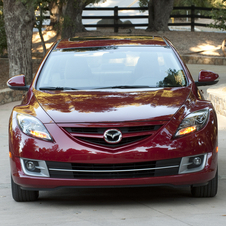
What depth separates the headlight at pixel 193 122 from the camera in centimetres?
422

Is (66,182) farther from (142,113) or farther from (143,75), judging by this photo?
(143,75)

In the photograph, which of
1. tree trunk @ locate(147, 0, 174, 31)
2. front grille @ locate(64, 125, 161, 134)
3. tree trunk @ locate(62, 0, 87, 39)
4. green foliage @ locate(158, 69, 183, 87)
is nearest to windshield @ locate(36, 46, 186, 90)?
green foliage @ locate(158, 69, 183, 87)

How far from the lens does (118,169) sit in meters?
4.17

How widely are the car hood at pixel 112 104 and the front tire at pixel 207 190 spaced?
0.80m

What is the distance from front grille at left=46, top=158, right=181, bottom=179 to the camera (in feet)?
13.7

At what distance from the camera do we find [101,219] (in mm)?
4082

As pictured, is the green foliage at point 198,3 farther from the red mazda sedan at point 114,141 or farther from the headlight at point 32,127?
the headlight at point 32,127

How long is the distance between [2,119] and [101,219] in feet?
21.3

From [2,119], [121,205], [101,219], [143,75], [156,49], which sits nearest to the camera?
[101,219]

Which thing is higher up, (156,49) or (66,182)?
(156,49)

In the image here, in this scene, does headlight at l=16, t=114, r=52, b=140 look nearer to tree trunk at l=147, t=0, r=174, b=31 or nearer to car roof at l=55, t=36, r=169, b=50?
car roof at l=55, t=36, r=169, b=50

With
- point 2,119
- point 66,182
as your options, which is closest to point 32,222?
point 66,182

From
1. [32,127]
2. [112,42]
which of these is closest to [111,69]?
[112,42]

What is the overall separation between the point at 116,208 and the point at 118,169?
1.42ft
